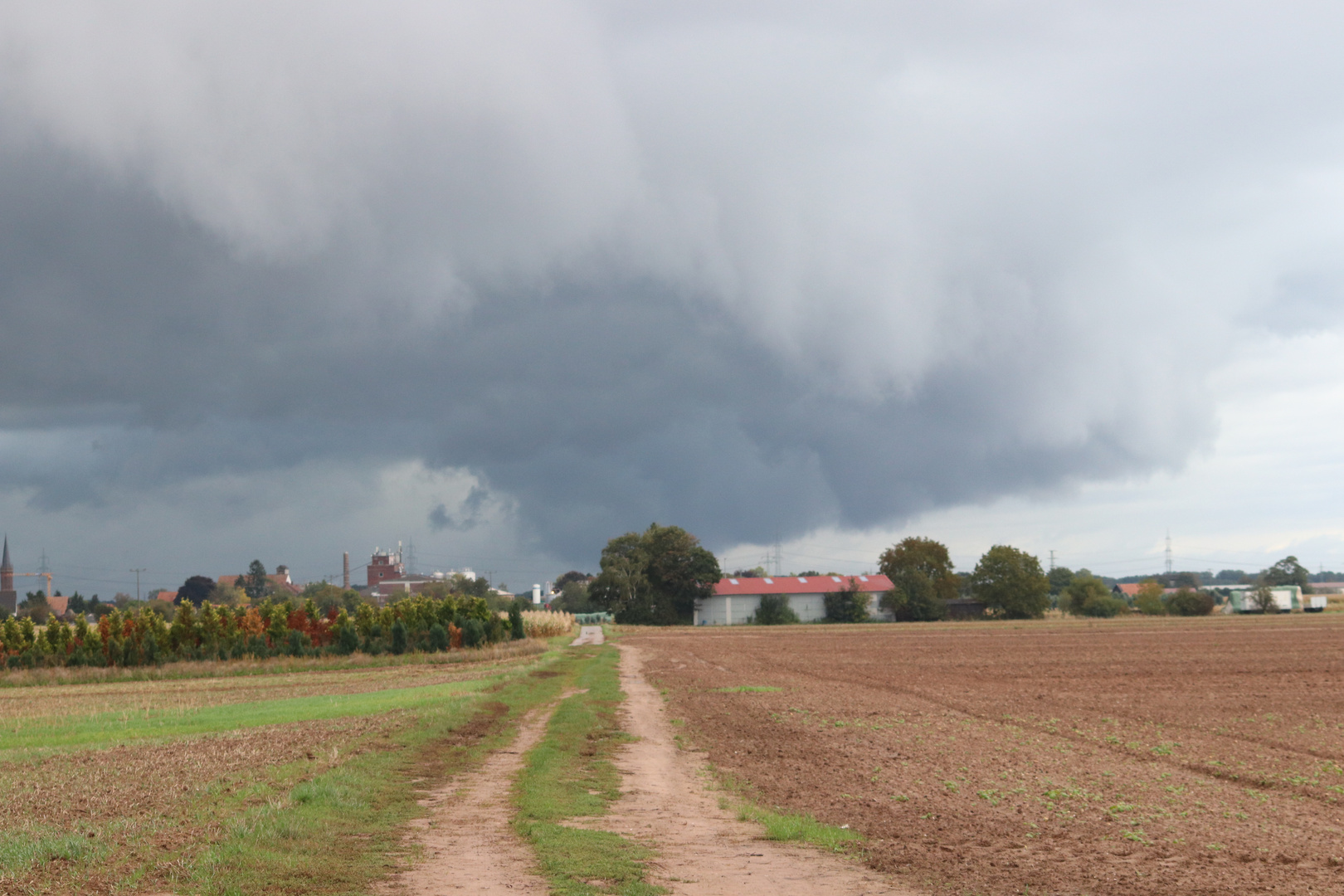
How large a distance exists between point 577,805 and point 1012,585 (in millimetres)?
134406

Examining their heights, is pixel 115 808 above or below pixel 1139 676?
above

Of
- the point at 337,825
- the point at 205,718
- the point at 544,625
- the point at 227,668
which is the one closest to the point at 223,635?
the point at 227,668

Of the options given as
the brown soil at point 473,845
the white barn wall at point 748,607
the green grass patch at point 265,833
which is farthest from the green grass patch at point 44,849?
the white barn wall at point 748,607

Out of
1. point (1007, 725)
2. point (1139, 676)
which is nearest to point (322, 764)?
point (1007, 725)

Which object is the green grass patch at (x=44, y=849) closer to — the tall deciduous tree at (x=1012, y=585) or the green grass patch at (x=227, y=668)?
the green grass patch at (x=227, y=668)

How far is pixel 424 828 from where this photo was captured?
41.9 ft

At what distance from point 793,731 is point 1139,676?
75.2 feet

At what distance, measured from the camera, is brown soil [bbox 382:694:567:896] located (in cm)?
970

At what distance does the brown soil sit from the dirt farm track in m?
3.88

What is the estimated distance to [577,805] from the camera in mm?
14492

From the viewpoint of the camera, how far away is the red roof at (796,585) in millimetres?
144750

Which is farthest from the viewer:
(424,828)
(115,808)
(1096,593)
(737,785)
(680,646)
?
(1096,593)

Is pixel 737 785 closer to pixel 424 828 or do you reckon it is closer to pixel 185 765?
pixel 424 828

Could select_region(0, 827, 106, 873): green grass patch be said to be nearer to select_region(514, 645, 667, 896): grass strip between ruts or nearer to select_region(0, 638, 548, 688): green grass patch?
select_region(514, 645, 667, 896): grass strip between ruts
